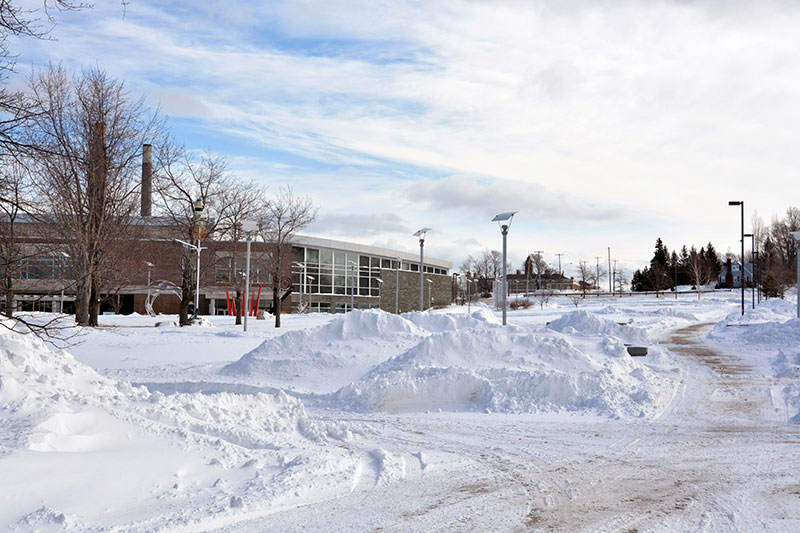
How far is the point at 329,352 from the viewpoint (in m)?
14.9

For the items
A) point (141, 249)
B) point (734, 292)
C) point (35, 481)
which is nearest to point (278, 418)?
point (35, 481)

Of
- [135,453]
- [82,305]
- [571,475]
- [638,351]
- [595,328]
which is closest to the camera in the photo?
[135,453]

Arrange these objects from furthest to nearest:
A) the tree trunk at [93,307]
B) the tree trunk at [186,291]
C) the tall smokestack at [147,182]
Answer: the tree trunk at [186,291]
the tall smokestack at [147,182]
the tree trunk at [93,307]

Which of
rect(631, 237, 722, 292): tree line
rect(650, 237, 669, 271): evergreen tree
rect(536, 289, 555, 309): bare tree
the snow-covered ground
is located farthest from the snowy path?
rect(650, 237, 669, 271): evergreen tree

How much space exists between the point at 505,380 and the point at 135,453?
676cm

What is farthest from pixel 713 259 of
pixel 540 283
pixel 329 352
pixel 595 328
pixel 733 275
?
pixel 329 352

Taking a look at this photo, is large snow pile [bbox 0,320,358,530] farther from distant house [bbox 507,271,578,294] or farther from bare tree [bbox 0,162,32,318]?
distant house [bbox 507,271,578,294]

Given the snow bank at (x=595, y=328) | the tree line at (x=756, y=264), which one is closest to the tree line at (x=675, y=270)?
the tree line at (x=756, y=264)

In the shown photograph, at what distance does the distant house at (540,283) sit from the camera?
4449 inches

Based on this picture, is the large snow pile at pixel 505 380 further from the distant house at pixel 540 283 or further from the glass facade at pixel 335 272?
the distant house at pixel 540 283

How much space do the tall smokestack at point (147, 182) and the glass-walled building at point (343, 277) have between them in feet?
81.7

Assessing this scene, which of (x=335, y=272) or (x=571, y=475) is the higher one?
(x=335, y=272)

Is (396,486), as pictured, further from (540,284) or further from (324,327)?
(540,284)

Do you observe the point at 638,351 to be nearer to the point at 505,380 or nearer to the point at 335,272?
the point at 505,380
